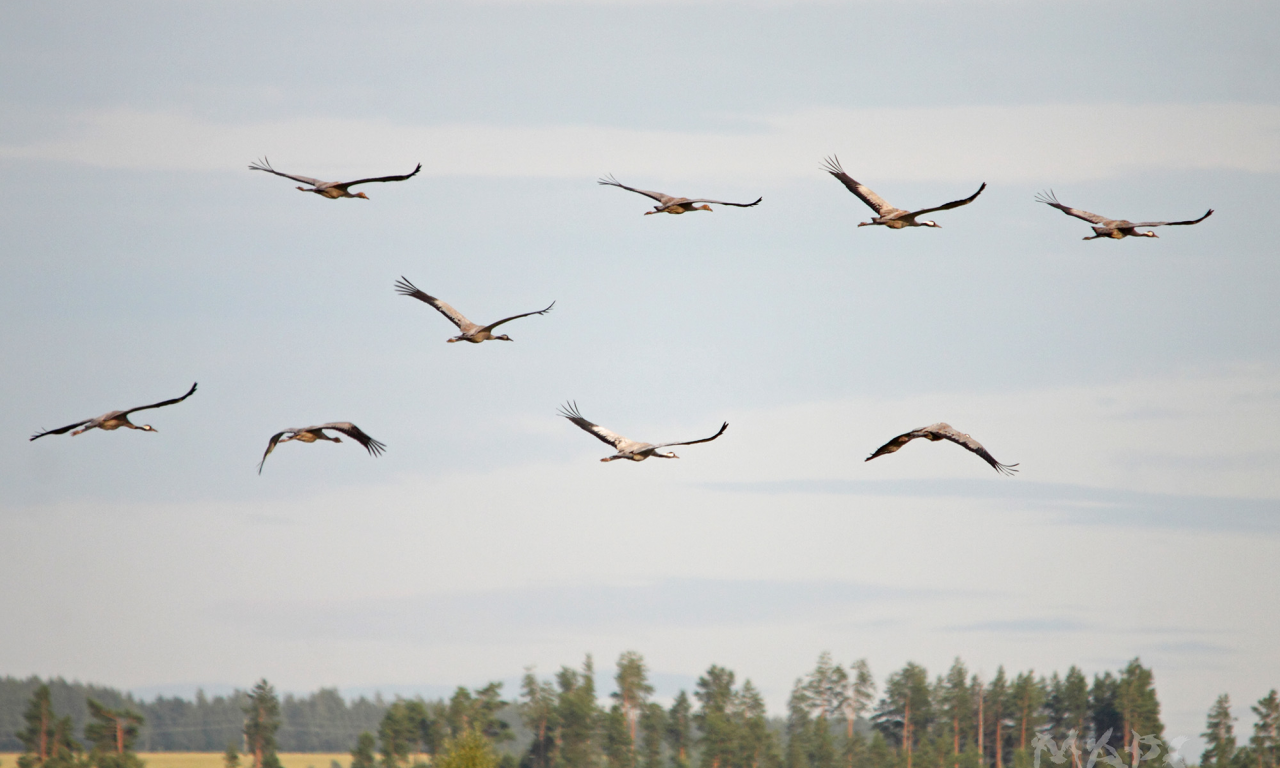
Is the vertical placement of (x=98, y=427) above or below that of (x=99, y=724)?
above

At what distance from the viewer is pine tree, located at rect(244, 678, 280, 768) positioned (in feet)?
449

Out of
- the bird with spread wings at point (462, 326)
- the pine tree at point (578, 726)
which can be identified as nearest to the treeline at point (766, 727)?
the pine tree at point (578, 726)

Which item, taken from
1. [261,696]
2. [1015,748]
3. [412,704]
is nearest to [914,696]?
[1015,748]

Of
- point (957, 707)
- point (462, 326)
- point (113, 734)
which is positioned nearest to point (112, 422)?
point (462, 326)

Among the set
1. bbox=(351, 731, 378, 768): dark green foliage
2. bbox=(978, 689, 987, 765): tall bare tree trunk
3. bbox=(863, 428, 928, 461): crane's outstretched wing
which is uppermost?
bbox=(863, 428, 928, 461): crane's outstretched wing

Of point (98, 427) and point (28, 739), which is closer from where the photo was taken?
point (98, 427)

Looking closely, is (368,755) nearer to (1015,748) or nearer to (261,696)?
(261,696)

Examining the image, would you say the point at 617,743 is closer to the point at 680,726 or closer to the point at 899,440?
the point at 680,726

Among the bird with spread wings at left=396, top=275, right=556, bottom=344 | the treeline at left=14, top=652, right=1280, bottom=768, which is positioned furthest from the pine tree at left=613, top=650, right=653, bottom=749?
the bird with spread wings at left=396, top=275, right=556, bottom=344

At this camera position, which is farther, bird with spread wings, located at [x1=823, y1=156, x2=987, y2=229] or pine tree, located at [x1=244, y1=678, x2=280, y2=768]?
pine tree, located at [x1=244, y1=678, x2=280, y2=768]

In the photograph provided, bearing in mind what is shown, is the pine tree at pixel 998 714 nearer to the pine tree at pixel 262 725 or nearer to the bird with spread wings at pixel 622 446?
the pine tree at pixel 262 725

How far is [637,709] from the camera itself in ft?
520

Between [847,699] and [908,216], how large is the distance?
14600 centimetres

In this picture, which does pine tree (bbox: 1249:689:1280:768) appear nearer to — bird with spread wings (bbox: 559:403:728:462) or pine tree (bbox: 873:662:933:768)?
pine tree (bbox: 873:662:933:768)
